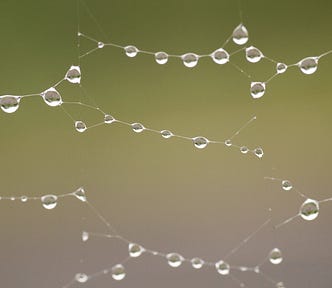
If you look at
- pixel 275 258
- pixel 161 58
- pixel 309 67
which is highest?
pixel 161 58

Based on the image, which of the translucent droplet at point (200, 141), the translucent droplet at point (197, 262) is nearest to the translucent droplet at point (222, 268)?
the translucent droplet at point (197, 262)

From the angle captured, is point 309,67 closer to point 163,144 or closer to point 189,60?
point 189,60

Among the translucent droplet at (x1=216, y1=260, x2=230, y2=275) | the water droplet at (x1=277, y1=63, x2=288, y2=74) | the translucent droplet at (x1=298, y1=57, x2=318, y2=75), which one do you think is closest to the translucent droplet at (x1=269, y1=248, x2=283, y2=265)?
the translucent droplet at (x1=216, y1=260, x2=230, y2=275)

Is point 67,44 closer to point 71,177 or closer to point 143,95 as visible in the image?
point 143,95

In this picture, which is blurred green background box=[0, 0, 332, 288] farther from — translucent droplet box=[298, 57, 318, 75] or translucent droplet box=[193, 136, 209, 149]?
translucent droplet box=[298, 57, 318, 75]

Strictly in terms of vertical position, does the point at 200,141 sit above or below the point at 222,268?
above

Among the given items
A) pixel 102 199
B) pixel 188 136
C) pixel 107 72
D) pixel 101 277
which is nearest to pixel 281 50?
pixel 188 136

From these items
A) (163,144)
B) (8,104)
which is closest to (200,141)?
(163,144)

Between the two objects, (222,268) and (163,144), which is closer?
(222,268)
